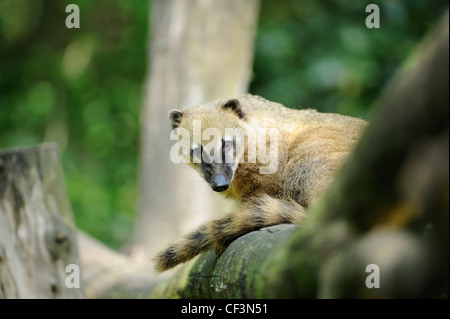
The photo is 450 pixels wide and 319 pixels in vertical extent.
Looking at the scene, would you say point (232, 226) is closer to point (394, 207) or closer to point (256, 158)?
point (256, 158)

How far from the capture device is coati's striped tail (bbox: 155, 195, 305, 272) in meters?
2.50

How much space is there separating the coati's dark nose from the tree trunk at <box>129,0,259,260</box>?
252 centimetres

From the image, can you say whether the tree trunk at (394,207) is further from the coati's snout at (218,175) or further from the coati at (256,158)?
the coati's snout at (218,175)

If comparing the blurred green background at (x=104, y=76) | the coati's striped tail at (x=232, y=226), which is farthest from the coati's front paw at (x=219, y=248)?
the blurred green background at (x=104, y=76)

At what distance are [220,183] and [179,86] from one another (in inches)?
113

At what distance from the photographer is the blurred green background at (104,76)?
716cm

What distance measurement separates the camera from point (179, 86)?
19.3 ft

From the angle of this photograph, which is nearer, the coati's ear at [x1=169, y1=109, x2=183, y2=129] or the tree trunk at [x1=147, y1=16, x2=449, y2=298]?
the tree trunk at [x1=147, y1=16, x2=449, y2=298]

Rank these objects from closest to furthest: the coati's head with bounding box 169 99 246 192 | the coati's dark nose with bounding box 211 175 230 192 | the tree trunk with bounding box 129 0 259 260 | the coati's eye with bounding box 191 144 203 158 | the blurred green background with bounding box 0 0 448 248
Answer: the coati's dark nose with bounding box 211 175 230 192 < the coati's head with bounding box 169 99 246 192 < the coati's eye with bounding box 191 144 203 158 < the tree trunk with bounding box 129 0 259 260 < the blurred green background with bounding box 0 0 448 248

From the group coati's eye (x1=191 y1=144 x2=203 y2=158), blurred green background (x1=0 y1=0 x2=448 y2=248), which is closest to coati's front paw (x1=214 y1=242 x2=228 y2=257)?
coati's eye (x1=191 y1=144 x2=203 y2=158)

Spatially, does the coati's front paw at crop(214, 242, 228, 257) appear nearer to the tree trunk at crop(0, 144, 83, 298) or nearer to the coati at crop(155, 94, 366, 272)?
the coati at crop(155, 94, 366, 272)

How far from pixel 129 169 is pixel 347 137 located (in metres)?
6.08
